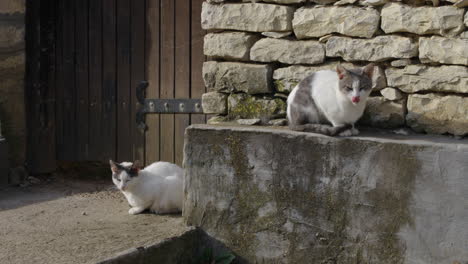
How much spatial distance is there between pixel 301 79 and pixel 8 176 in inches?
126

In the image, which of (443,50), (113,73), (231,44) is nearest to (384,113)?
(443,50)

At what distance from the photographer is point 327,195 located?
13.1 feet

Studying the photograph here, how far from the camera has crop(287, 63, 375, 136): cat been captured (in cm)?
382

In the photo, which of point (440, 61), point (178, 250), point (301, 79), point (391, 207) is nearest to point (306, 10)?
point (301, 79)

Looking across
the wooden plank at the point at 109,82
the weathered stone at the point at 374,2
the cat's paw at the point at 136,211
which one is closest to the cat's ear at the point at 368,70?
the weathered stone at the point at 374,2

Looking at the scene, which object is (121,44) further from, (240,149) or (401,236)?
(401,236)

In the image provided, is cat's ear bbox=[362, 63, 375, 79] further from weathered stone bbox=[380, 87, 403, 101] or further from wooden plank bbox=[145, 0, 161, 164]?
wooden plank bbox=[145, 0, 161, 164]

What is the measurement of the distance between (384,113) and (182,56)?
6.70ft

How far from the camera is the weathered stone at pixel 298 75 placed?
160 inches

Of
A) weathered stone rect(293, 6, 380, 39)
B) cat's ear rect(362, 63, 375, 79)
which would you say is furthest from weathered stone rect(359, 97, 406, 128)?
weathered stone rect(293, 6, 380, 39)

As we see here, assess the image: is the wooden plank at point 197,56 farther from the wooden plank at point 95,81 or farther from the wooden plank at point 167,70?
the wooden plank at point 95,81

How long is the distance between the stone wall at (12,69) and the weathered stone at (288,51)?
2.59 m

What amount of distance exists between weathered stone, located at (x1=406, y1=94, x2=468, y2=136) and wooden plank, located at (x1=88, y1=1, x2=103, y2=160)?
3.12m

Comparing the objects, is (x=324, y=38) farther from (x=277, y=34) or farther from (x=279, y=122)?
(x=279, y=122)
